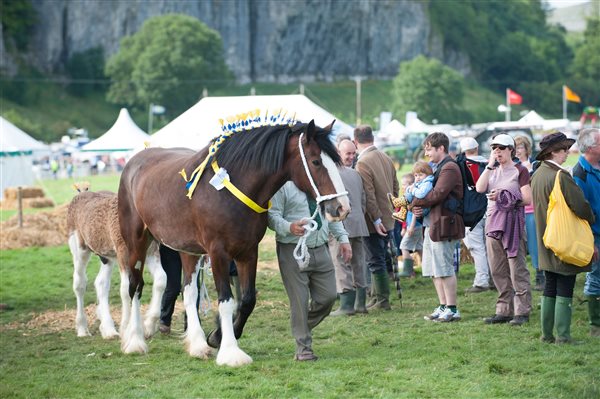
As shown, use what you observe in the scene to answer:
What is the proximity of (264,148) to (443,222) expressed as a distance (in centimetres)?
279

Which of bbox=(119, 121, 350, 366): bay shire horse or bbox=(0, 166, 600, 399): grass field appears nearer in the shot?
bbox=(0, 166, 600, 399): grass field

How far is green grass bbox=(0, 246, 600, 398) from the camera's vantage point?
8.14m

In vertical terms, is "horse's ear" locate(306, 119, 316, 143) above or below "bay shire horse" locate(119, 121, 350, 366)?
above

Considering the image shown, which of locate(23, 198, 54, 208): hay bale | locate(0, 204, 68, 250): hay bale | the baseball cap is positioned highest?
the baseball cap

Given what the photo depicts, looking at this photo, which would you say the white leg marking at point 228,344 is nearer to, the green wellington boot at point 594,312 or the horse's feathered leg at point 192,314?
the horse's feathered leg at point 192,314

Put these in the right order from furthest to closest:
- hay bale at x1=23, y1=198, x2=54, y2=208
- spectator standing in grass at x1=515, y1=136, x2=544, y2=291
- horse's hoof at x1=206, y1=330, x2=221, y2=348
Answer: hay bale at x1=23, y1=198, x2=54, y2=208 → spectator standing in grass at x1=515, y1=136, x2=544, y2=291 → horse's hoof at x1=206, y1=330, x2=221, y2=348

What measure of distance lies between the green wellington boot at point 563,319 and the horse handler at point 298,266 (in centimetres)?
208

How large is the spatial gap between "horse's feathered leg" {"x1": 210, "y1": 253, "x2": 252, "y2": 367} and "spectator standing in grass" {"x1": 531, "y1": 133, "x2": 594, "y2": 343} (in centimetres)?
285

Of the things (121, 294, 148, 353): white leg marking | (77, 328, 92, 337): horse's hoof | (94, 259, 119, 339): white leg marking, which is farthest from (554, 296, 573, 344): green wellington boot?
(77, 328, 92, 337): horse's hoof

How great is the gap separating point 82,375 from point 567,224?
4.53m

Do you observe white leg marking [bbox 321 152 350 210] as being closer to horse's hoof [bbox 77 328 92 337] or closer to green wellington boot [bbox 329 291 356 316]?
green wellington boot [bbox 329 291 356 316]

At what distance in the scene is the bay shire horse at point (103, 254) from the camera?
11.0 m

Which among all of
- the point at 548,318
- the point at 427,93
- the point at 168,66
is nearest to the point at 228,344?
the point at 548,318

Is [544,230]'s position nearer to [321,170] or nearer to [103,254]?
[321,170]
